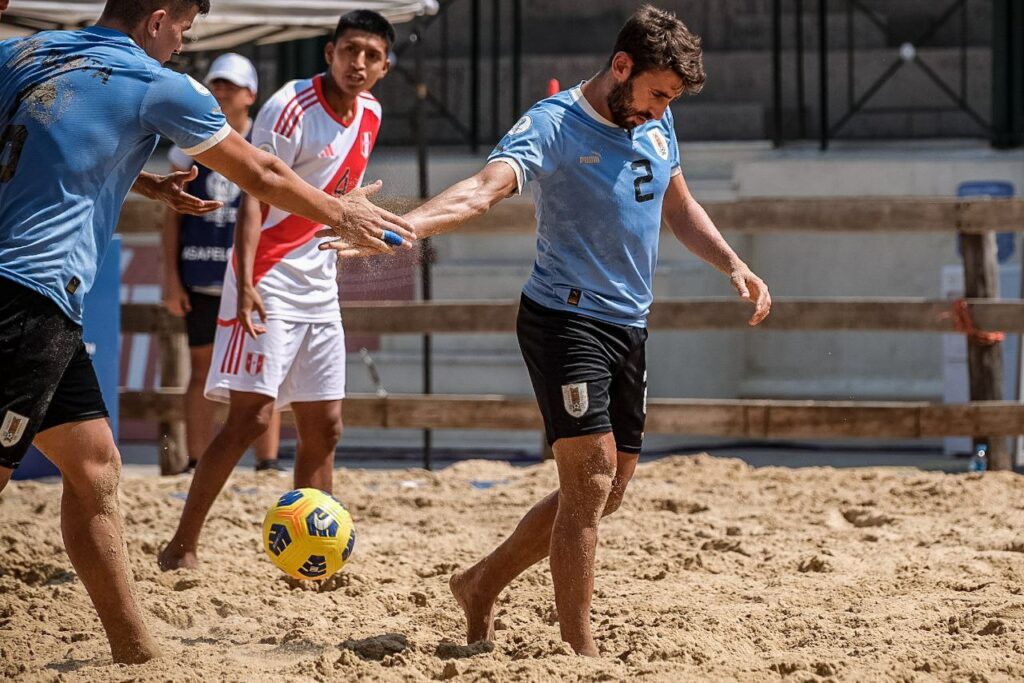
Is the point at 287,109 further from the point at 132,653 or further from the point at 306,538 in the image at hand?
the point at 132,653

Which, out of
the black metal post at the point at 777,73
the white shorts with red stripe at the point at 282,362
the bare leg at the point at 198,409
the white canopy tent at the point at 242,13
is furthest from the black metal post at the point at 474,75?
the white shorts with red stripe at the point at 282,362

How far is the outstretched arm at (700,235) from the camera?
4.21 metres

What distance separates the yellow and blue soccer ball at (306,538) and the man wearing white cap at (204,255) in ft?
9.57

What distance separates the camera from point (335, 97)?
511 centimetres

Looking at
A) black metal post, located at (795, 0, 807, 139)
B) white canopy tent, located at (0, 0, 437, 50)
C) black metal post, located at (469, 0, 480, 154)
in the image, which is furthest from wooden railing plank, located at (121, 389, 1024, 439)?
black metal post, located at (795, 0, 807, 139)

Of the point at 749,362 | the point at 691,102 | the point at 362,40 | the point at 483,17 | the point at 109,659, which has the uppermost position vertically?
the point at 483,17

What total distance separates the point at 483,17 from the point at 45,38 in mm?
11369

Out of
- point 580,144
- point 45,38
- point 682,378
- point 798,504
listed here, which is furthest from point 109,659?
point 682,378

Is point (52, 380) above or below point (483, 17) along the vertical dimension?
below

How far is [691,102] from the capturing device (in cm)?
1348

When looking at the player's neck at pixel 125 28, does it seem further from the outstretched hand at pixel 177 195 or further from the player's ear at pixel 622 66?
the player's ear at pixel 622 66

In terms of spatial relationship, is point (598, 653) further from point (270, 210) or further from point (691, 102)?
point (691, 102)

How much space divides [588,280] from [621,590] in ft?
4.80

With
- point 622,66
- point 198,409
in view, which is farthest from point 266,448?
point 622,66
